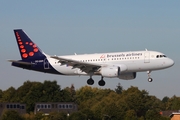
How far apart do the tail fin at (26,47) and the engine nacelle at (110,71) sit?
9.91m

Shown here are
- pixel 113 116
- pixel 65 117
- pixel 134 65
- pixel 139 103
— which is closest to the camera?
pixel 134 65

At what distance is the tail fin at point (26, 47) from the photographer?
98.7 m

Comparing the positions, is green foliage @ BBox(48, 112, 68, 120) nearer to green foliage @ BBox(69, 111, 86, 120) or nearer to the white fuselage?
green foliage @ BBox(69, 111, 86, 120)

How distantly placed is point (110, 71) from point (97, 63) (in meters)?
2.79

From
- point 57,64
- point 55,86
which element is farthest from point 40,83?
point 57,64

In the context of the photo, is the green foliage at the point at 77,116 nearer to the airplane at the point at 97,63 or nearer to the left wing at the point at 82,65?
the airplane at the point at 97,63

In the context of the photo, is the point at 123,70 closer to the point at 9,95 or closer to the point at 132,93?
the point at 132,93

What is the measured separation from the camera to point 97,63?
93875 millimetres

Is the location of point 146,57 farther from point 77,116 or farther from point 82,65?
point 77,116

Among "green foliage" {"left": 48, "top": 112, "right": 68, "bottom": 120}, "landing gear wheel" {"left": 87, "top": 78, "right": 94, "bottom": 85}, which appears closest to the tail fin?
"landing gear wheel" {"left": 87, "top": 78, "right": 94, "bottom": 85}

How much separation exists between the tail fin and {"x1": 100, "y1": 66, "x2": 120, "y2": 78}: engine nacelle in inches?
390

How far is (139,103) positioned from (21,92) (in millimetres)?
31036

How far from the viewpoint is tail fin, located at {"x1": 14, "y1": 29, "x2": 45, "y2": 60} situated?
98688 millimetres

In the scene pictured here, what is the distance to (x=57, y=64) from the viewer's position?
95625mm
